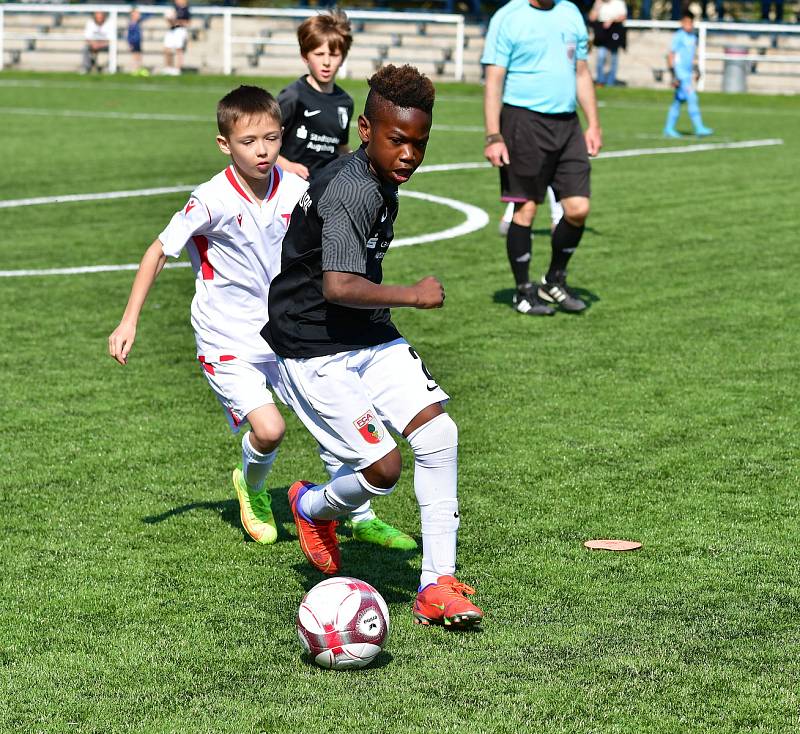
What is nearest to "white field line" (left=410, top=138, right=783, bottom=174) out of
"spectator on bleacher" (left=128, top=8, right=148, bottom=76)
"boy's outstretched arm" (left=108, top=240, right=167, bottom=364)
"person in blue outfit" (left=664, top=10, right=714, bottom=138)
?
"person in blue outfit" (left=664, top=10, right=714, bottom=138)

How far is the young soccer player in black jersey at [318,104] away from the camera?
8.06m

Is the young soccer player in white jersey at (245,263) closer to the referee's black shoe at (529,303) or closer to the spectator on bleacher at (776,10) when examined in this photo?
the referee's black shoe at (529,303)

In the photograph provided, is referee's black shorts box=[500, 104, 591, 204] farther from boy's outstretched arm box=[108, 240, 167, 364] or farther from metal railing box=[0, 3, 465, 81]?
metal railing box=[0, 3, 465, 81]

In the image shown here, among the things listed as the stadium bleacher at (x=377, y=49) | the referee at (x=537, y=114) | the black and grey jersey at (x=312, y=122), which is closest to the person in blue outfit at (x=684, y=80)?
the stadium bleacher at (x=377, y=49)

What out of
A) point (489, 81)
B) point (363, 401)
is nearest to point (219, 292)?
point (363, 401)

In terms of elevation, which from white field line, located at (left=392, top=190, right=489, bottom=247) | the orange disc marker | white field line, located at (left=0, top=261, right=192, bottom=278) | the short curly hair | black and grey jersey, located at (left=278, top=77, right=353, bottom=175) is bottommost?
white field line, located at (left=0, top=261, right=192, bottom=278)

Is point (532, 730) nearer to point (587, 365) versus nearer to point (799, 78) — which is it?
point (587, 365)

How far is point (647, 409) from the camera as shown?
719 centimetres

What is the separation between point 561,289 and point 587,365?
5.38ft

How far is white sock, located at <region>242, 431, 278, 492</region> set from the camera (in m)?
5.38

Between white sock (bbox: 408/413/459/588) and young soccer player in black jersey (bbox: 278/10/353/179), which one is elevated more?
young soccer player in black jersey (bbox: 278/10/353/179)

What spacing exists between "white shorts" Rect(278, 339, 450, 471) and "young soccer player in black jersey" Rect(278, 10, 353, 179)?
3693 millimetres

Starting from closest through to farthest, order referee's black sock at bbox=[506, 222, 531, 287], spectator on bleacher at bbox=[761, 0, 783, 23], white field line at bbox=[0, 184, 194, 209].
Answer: referee's black sock at bbox=[506, 222, 531, 287] < white field line at bbox=[0, 184, 194, 209] < spectator on bleacher at bbox=[761, 0, 783, 23]

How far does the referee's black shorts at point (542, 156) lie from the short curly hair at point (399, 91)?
5.02m
